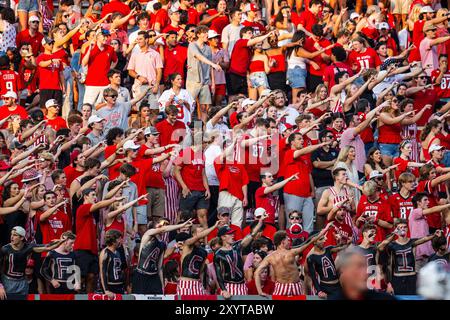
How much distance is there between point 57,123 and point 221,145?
2426mm

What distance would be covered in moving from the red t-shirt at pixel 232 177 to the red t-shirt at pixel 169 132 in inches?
33.2

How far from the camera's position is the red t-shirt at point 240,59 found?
71.2ft

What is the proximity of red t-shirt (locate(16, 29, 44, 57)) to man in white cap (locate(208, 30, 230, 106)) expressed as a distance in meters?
2.72

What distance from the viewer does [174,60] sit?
2155 centimetres

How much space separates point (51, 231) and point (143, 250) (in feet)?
3.97

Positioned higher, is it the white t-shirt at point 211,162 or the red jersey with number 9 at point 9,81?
the red jersey with number 9 at point 9,81

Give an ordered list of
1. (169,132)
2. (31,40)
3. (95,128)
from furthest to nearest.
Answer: (31,40), (169,132), (95,128)

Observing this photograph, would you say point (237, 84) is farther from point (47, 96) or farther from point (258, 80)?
point (47, 96)

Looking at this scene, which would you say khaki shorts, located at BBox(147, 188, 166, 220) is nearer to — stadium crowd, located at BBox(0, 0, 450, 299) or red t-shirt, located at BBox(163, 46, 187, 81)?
stadium crowd, located at BBox(0, 0, 450, 299)

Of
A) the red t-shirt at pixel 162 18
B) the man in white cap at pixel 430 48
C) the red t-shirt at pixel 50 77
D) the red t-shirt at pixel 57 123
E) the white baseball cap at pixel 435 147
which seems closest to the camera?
the white baseball cap at pixel 435 147

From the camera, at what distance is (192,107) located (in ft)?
67.5

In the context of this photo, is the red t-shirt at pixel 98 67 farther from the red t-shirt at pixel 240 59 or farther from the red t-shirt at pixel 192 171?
the red t-shirt at pixel 192 171

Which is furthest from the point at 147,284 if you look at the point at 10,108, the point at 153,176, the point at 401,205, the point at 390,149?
the point at 390,149

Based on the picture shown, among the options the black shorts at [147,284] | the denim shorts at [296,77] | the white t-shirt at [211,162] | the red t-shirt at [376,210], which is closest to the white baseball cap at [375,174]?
the red t-shirt at [376,210]
